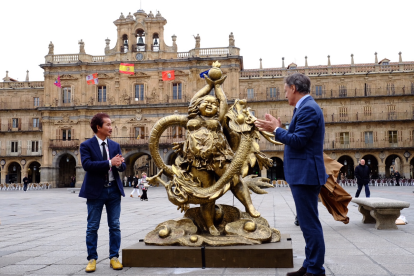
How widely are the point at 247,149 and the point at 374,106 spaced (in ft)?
122

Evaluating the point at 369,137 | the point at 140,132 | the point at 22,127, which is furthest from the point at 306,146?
Answer: the point at 22,127

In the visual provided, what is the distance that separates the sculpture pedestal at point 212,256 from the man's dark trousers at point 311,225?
0.62 m

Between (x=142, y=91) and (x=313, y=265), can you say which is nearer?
(x=313, y=265)

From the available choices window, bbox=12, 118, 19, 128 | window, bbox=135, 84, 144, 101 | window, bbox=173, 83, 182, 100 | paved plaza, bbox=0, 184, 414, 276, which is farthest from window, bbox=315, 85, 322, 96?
paved plaza, bbox=0, 184, 414, 276

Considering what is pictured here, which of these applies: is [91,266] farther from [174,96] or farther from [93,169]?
[174,96]

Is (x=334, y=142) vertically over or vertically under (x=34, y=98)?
under

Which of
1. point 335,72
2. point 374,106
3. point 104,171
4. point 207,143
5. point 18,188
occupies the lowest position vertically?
point 18,188

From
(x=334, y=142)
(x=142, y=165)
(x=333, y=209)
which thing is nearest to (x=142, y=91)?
(x=142, y=165)

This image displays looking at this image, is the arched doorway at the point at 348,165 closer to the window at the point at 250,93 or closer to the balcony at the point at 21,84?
the window at the point at 250,93

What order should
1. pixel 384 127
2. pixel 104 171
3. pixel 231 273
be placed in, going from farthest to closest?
pixel 384 127
pixel 104 171
pixel 231 273

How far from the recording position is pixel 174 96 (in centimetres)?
3769

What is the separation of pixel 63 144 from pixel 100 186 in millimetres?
36153

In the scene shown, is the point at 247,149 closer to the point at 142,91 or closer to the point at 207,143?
the point at 207,143

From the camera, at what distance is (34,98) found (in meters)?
43.6
